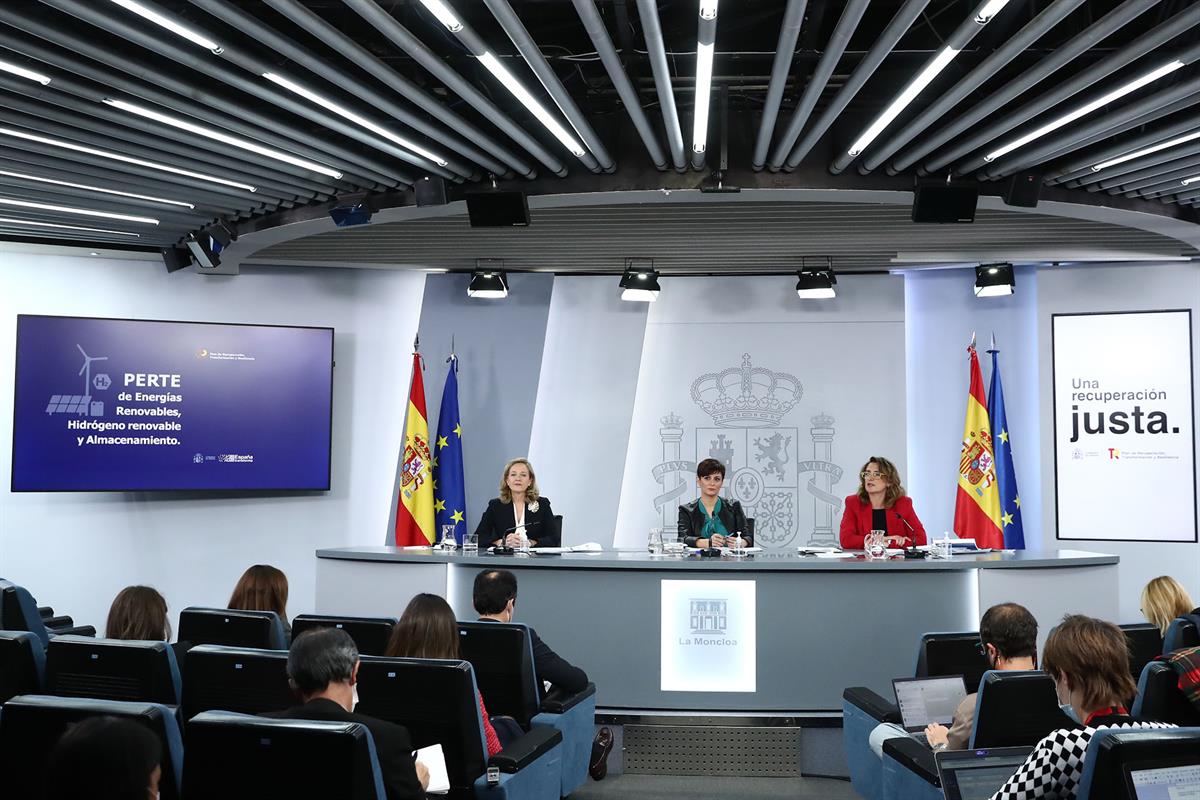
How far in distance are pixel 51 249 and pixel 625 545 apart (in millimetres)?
5112

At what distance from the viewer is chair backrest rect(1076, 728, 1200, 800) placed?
1961 millimetres

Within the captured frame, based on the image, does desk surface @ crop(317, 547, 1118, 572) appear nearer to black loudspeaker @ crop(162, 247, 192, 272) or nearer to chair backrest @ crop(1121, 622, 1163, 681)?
chair backrest @ crop(1121, 622, 1163, 681)

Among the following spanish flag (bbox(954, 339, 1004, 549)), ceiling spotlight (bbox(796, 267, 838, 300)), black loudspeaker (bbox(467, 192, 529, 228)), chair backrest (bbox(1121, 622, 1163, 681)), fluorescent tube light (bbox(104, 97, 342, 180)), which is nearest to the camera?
chair backrest (bbox(1121, 622, 1163, 681))

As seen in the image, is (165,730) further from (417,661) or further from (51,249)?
(51,249)

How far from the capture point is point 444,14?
3.65 m

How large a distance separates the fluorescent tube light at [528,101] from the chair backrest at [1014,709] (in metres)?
2.90

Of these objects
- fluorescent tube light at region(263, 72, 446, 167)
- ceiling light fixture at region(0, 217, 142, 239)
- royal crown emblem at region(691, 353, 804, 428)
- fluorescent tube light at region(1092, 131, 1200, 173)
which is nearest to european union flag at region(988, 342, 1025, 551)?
royal crown emblem at region(691, 353, 804, 428)

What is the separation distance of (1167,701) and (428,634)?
2.21 m

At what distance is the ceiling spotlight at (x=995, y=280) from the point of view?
8.05 metres

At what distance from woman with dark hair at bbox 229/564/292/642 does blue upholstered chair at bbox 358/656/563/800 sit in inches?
56.4

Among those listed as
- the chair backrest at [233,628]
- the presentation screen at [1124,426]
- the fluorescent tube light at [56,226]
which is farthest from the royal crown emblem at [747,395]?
the chair backrest at [233,628]

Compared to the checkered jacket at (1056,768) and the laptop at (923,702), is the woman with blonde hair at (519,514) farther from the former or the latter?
the checkered jacket at (1056,768)

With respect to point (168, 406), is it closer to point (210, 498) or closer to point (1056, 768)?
point (210, 498)

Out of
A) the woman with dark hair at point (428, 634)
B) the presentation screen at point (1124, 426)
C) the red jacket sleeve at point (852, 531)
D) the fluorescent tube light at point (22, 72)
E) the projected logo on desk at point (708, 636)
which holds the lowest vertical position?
the projected logo on desk at point (708, 636)
